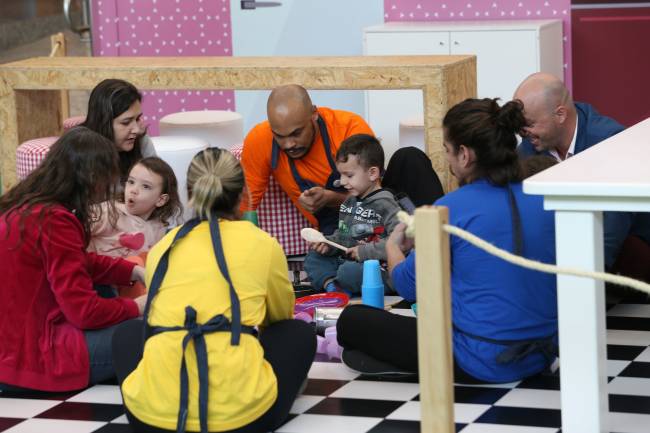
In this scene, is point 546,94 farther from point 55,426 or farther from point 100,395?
point 55,426

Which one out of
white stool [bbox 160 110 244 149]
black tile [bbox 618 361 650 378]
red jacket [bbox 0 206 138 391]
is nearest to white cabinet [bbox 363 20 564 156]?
white stool [bbox 160 110 244 149]

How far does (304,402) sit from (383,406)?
260 millimetres

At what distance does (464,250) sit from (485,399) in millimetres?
484

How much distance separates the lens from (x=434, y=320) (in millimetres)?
3066

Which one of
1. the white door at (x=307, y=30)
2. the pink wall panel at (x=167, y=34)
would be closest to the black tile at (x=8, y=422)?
the white door at (x=307, y=30)

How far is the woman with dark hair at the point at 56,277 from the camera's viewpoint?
4.05 m

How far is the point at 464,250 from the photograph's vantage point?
395cm

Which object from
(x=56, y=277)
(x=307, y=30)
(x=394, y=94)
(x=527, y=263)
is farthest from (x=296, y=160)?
(x=307, y=30)

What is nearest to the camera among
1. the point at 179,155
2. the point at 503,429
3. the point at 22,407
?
the point at 503,429

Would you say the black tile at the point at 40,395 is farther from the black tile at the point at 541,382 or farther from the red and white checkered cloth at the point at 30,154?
the red and white checkered cloth at the point at 30,154

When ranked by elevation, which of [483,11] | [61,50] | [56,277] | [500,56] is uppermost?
[483,11]

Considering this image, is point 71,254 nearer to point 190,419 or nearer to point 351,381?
point 190,419

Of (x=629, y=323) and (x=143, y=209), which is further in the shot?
(x=143, y=209)

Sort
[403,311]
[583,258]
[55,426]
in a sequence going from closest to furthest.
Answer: [583,258] → [55,426] → [403,311]
